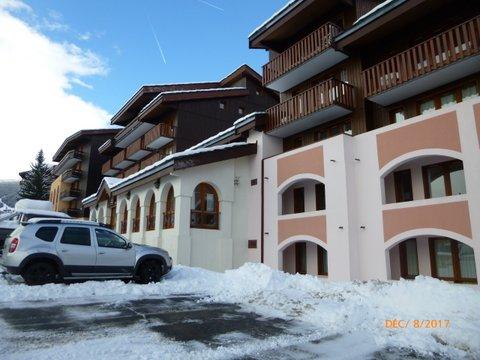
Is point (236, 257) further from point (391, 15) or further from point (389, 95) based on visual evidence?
point (391, 15)

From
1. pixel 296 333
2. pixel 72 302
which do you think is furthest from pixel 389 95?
pixel 72 302

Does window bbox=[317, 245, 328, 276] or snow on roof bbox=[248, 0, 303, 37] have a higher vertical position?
snow on roof bbox=[248, 0, 303, 37]

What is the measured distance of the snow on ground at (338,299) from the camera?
5570 millimetres

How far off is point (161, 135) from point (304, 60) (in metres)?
11.4

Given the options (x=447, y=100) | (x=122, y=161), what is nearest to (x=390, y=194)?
(x=447, y=100)

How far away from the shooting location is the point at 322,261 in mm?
15305

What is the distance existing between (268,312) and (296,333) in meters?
1.73

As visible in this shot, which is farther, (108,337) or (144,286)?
(144,286)

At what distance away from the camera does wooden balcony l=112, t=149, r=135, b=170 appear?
31.5 meters

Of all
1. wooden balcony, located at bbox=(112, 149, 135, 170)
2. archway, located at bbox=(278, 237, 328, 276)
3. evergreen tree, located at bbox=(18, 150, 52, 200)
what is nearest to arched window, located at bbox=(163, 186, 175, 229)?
archway, located at bbox=(278, 237, 328, 276)

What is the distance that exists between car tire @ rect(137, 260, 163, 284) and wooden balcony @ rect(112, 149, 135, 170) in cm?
2051

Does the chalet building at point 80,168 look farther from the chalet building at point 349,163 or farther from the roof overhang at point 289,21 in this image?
the roof overhang at point 289,21

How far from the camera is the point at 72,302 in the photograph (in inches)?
319

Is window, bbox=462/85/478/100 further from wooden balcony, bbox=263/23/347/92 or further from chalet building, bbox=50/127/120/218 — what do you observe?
chalet building, bbox=50/127/120/218
